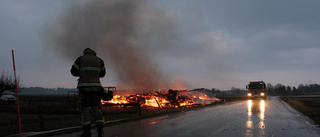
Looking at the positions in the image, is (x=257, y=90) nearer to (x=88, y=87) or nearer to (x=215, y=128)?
(x=215, y=128)

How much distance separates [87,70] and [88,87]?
1.20 feet

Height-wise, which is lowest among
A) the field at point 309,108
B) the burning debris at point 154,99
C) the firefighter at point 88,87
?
the field at point 309,108

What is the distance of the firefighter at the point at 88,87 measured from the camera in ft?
16.7

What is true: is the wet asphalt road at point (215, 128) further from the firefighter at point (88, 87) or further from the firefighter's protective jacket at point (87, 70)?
the firefighter's protective jacket at point (87, 70)

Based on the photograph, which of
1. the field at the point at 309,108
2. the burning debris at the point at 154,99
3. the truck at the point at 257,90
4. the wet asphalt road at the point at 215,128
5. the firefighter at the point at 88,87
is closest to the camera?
the firefighter at the point at 88,87

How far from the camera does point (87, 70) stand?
5121 mm

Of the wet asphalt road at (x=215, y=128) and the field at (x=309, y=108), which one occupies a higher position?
the wet asphalt road at (x=215, y=128)

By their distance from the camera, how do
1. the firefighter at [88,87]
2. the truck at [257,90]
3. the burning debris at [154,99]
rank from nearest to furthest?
the firefighter at [88,87] → the burning debris at [154,99] → the truck at [257,90]

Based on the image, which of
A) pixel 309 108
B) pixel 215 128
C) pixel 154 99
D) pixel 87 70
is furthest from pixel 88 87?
pixel 309 108

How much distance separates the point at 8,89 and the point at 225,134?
127 ft

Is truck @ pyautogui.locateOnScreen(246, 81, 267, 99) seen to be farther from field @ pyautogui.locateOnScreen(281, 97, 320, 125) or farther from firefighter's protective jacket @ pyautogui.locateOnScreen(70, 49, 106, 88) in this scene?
firefighter's protective jacket @ pyautogui.locateOnScreen(70, 49, 106, 88)

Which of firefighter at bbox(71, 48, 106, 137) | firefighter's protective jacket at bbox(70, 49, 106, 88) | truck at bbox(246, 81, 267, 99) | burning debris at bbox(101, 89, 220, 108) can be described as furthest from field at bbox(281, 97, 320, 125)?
burning debris at bbox(101, 89, 220, 108)

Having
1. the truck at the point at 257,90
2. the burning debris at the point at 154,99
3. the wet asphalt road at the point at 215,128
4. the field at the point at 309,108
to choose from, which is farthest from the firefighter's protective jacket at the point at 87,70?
the truck at the point at 257,90

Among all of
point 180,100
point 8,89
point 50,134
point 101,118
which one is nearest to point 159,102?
point 180,100
